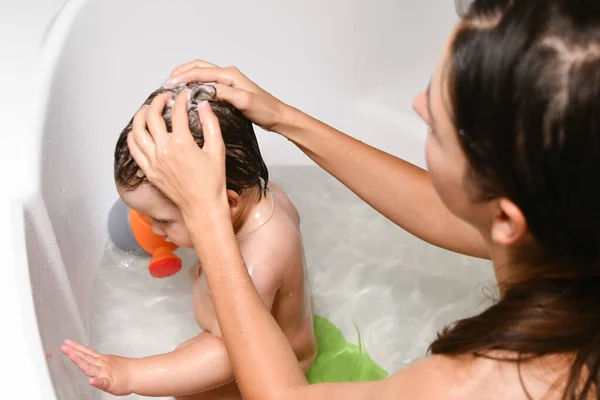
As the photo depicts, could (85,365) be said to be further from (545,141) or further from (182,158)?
(545,141)

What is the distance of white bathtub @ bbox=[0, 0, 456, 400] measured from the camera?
883 millimetres

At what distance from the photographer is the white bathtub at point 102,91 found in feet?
2.90

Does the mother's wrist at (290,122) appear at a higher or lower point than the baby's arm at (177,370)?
higher

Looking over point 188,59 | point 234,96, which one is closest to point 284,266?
point 234,96

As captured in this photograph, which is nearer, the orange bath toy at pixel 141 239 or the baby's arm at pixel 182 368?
the baby's arm at pixel 182 368

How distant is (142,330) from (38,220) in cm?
37

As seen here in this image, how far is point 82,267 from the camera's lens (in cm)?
121

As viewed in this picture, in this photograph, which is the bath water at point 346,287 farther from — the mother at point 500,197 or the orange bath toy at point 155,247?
the mother at point 500,197

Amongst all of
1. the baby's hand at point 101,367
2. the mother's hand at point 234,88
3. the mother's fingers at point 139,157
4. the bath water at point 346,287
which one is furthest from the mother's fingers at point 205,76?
the bath water at point 346,287

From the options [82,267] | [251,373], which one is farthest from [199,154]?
[82,267]

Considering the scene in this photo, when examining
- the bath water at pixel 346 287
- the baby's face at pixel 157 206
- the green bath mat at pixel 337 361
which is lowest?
the green bath mat at pixel 337 361

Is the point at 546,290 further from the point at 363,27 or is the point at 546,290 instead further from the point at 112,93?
the point at 363,27

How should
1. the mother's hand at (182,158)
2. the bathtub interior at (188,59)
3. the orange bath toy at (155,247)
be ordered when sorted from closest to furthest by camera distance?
the mother's hand at (182,158)
the bathtub interior at (188,59)
the orange bath toy at (155,247)

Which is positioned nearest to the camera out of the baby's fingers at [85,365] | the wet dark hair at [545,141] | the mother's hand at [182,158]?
the wet dark hair at [545,141]
